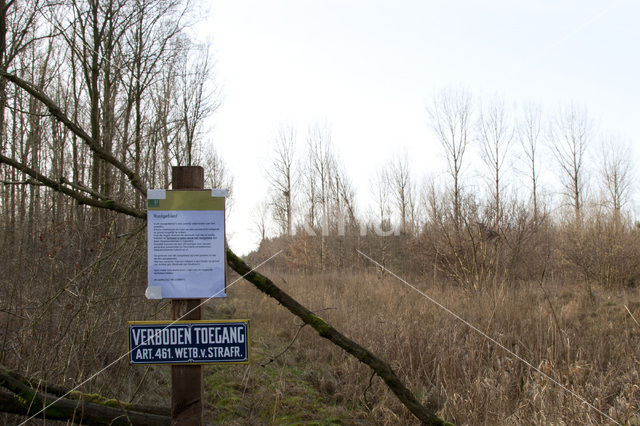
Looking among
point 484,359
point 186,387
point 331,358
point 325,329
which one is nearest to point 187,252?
point 186,387

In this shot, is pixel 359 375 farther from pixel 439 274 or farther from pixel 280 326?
pixel 439 274

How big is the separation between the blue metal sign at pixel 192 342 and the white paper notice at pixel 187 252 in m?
0.15

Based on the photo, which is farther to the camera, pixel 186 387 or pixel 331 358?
pixel 331 358

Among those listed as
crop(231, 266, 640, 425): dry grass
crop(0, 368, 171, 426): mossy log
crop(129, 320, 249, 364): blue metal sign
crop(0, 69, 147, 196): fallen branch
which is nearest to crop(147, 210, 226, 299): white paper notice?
crop(129, 320, 249, 364): blue metal sign

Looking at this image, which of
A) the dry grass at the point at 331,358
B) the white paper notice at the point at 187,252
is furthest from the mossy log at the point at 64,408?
the white paper notice at the point at 187,252

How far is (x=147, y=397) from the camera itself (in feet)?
13.8

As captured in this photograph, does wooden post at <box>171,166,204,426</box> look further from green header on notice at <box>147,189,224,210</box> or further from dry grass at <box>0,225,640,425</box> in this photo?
dry grass at <box>0,225,640,425</box>

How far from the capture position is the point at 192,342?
2.37m

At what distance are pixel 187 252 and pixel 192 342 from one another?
1.43 ft

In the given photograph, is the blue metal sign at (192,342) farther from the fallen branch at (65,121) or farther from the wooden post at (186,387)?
the fallen branch at (65,121)

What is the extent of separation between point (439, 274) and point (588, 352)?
7.28 m

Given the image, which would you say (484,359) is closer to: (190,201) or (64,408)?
(190,201)

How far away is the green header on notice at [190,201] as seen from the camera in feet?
7.85

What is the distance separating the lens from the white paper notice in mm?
2371
